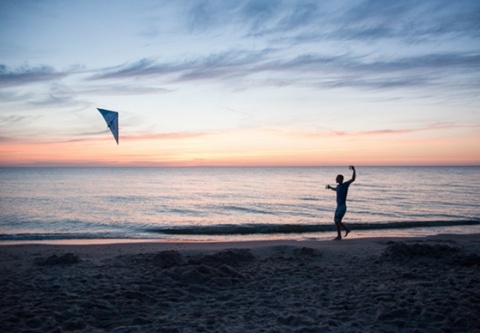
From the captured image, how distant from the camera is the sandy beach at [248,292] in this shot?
4.84 m

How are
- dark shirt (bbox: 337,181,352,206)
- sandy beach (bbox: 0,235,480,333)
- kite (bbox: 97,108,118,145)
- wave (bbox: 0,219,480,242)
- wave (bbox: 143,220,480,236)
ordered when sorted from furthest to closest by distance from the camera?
wave (bbox: 143,220,480,236) < wave (bbox: 0,219,480,242) < dark shirt (bbox: 337,181,352,206) < kite (bbox: 97,108,118,145) < sandy beach (bbox: 0,235,480,333)

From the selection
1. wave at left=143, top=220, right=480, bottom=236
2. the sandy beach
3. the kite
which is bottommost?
wave at left=143, top=220, right=480, bottom=236

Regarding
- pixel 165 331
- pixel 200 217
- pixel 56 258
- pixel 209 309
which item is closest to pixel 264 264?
pixel 209 309

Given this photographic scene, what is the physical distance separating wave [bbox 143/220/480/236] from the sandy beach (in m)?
7.19

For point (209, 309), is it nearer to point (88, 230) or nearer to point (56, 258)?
point (56, 258)

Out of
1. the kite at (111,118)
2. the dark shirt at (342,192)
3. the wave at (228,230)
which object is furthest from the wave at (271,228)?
the kite at (111,118)

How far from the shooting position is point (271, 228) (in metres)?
17.0

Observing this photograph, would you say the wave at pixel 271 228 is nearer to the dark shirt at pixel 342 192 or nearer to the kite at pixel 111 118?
the dark shirt at pixel 342 192

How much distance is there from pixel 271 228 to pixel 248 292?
10903 millimetres

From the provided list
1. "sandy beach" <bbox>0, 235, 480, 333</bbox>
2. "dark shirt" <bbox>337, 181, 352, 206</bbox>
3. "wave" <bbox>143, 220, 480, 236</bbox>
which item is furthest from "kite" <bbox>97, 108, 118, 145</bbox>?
"wave" <bbox>143, 220, 480, 236</bbox>

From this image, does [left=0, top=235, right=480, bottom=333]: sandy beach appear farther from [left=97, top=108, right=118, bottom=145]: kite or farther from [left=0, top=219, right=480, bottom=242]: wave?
[left=0, top=219, right=480, bottom=242]: wave

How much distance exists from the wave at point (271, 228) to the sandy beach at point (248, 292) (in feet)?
23.6

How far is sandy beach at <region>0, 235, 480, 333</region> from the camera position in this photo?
4836 mm

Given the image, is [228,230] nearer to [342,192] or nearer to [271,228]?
[271,228]
